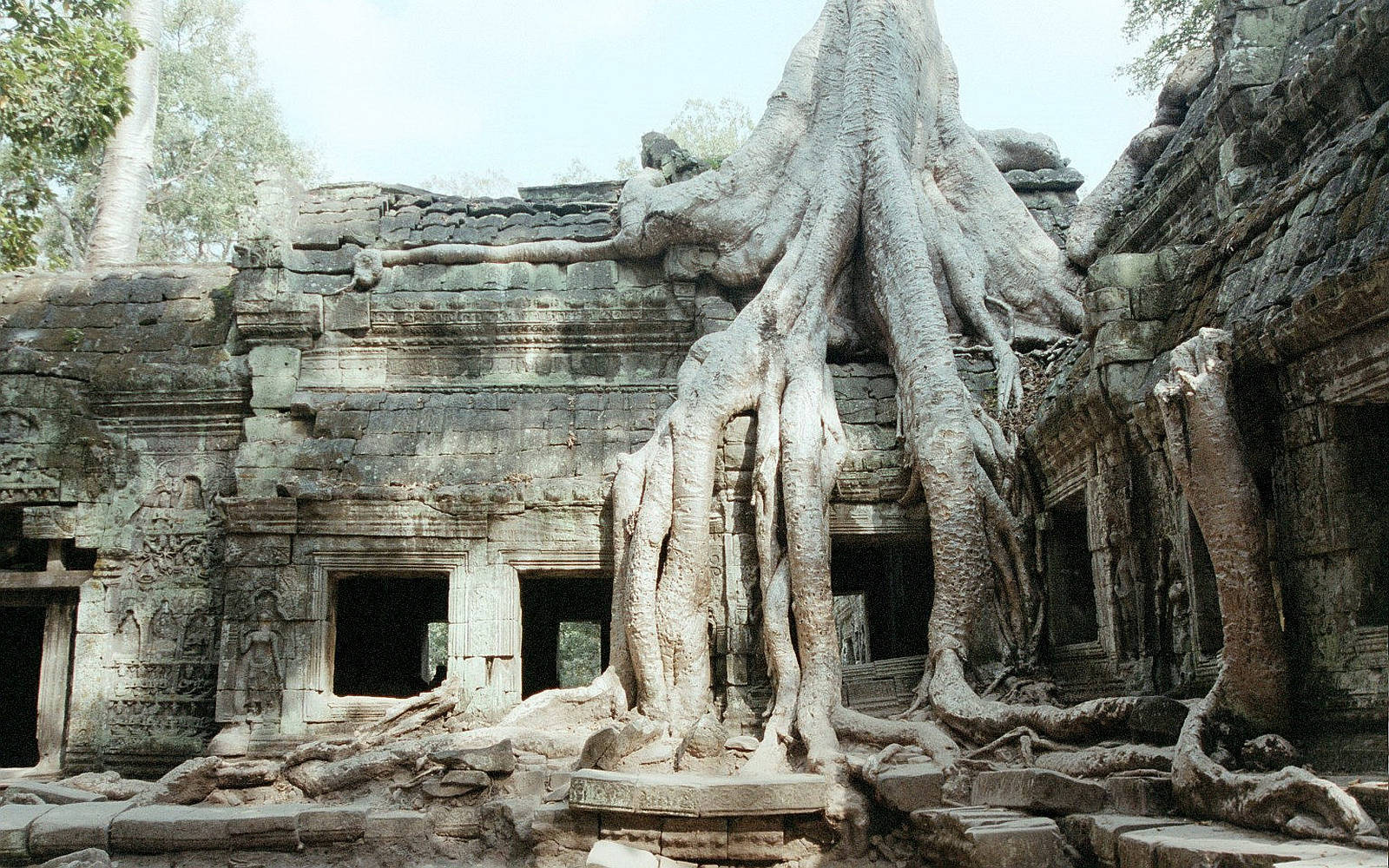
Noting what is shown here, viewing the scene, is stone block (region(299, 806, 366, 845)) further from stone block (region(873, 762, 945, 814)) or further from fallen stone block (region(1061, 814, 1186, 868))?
fallen stone block (region(1061, 814, 1186, 868))

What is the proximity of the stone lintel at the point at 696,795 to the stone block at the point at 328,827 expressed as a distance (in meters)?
1.08

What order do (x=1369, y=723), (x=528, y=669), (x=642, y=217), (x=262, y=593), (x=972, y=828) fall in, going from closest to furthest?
(x=1369, y=723)
(x=972, y=828)
(x=262, y=593)
(x=642, y=217)
(x=528, y=669)

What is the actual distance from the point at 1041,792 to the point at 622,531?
3.30 metres

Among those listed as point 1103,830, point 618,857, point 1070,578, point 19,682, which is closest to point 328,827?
point 618,857

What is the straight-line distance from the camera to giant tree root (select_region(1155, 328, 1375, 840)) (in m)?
4.41

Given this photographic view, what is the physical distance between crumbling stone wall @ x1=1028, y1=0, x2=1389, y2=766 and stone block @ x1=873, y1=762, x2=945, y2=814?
114 centimetres

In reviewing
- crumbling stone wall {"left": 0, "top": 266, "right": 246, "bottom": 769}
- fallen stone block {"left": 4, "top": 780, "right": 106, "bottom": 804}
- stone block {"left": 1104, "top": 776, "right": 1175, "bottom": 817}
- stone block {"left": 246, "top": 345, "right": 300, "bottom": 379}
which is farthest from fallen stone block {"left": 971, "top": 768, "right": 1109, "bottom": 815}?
stone block {"left": 246, "top": 345, "right": 300, "bottom": 379}

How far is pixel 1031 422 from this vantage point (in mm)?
7387

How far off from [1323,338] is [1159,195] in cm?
296

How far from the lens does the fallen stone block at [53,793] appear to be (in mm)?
6543

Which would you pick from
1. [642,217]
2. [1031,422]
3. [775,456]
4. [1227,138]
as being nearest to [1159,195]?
[1227,138]

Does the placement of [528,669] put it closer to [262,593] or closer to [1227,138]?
[262,593]

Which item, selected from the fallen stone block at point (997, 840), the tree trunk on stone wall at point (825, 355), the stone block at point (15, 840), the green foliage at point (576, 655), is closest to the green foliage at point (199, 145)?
the green foliage at point (576, 655)

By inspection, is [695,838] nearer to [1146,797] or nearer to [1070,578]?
[1146,797]
